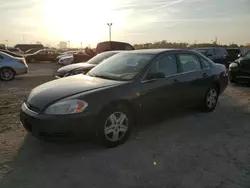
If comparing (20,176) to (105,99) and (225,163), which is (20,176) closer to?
(105,99)

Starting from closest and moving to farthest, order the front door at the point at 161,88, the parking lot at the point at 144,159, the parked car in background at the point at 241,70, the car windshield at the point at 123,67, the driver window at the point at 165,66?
1. the parking lot at the point at 144,159
2. the front door at the point at 161,88
3. the car windshield at the point at 123,67
4. the driver window at the point at 165,66
5. the parked car in background at the point at 241,70

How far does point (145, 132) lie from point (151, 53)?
151 centimetres

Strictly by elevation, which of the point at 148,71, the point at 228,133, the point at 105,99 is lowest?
the point at 228,133

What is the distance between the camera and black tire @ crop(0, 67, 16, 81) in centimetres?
1260

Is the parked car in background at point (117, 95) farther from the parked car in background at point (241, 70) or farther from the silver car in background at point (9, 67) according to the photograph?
the silver car in background at point (9, 67)

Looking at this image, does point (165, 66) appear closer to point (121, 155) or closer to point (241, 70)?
point (121, 155)

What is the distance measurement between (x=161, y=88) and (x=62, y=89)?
1.76 m

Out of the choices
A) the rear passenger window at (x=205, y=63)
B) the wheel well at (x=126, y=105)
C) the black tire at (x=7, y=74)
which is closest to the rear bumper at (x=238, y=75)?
the rear passenger window at (x=205, y=63)

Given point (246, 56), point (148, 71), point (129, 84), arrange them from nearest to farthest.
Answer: point (129, 84)
point (148, 71)
point (246, 56)

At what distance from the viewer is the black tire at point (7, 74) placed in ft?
41.3

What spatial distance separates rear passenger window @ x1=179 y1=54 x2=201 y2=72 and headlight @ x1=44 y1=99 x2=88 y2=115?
2562mm

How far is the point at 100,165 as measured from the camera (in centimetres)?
380

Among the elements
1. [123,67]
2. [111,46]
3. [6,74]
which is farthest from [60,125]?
[111,46]

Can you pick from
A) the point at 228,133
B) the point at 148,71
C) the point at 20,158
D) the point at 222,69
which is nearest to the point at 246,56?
the point at 222,69
